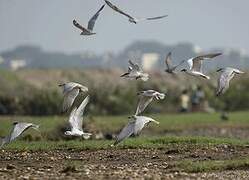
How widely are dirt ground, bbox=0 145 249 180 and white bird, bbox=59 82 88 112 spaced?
118 cm

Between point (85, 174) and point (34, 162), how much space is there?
3.04 meters

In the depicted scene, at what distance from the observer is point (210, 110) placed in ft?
180

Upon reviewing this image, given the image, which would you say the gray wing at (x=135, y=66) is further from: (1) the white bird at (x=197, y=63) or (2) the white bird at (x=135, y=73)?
(1) the white bird at (x=197, y=63)

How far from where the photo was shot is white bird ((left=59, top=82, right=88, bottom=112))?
2156cm

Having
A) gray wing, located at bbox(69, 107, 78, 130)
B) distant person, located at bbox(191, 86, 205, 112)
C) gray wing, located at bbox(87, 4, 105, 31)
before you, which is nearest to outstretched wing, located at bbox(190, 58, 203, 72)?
gray wing, located at bbox(87, 4, 105, 31)

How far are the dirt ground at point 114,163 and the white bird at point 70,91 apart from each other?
1184 millimetres

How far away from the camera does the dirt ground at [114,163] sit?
1694 centimetres

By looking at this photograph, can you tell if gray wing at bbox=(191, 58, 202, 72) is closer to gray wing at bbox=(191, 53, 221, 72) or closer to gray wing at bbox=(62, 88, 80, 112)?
gray wing at bbox=(191, 53, 221, 72)

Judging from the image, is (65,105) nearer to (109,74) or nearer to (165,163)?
(165,163)

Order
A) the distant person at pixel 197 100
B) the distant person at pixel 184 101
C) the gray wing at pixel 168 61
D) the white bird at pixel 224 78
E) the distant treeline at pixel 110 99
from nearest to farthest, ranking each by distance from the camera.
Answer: the white bird at pixel 224 78
the gray wing at pixel 168 61
the distant person at pixel 197 100
the distant person at pixel 184 101
the distant treeline at pixel 110 99

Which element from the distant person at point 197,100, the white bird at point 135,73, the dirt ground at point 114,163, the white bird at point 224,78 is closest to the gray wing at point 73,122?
the dirt ground at point 114,163

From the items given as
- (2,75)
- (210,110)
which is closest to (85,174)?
(210,110)

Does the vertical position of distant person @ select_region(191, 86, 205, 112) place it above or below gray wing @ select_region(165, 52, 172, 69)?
above

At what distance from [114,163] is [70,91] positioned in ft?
10.3
